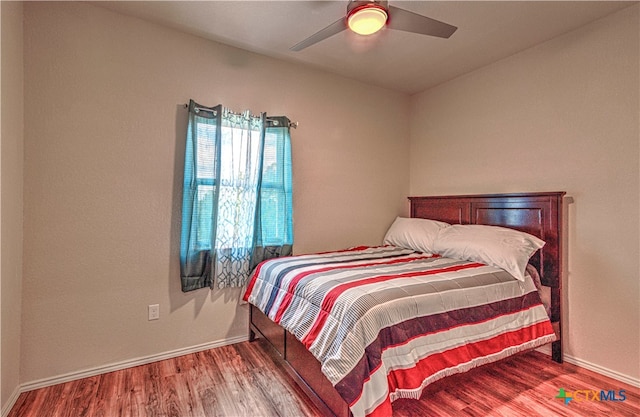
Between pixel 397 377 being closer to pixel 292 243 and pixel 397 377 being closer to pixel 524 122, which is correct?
pixel 292 243

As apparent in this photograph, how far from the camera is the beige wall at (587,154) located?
2.05 m

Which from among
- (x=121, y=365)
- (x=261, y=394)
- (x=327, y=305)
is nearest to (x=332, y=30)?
(x=327, y=305)

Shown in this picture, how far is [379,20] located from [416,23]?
259 millimetres

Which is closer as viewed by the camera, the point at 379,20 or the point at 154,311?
the point at 379,20

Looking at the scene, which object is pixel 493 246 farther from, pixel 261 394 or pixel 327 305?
pixel 261 394

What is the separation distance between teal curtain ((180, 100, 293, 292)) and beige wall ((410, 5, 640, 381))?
1922mm

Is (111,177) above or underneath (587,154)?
underneath

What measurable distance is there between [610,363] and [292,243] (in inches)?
96.0

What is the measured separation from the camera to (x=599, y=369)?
216 cm

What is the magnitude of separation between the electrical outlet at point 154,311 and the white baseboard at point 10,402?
754 mm

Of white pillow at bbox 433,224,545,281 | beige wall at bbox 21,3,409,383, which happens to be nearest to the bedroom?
beige wall at bbox 21,3,409,383

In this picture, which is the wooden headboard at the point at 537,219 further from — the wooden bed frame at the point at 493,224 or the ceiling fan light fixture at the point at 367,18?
the ceiling fan light fixture at the point at 367,18

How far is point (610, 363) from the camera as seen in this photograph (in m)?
2.12

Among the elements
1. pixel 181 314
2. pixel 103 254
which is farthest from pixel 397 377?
pixel 103 254
